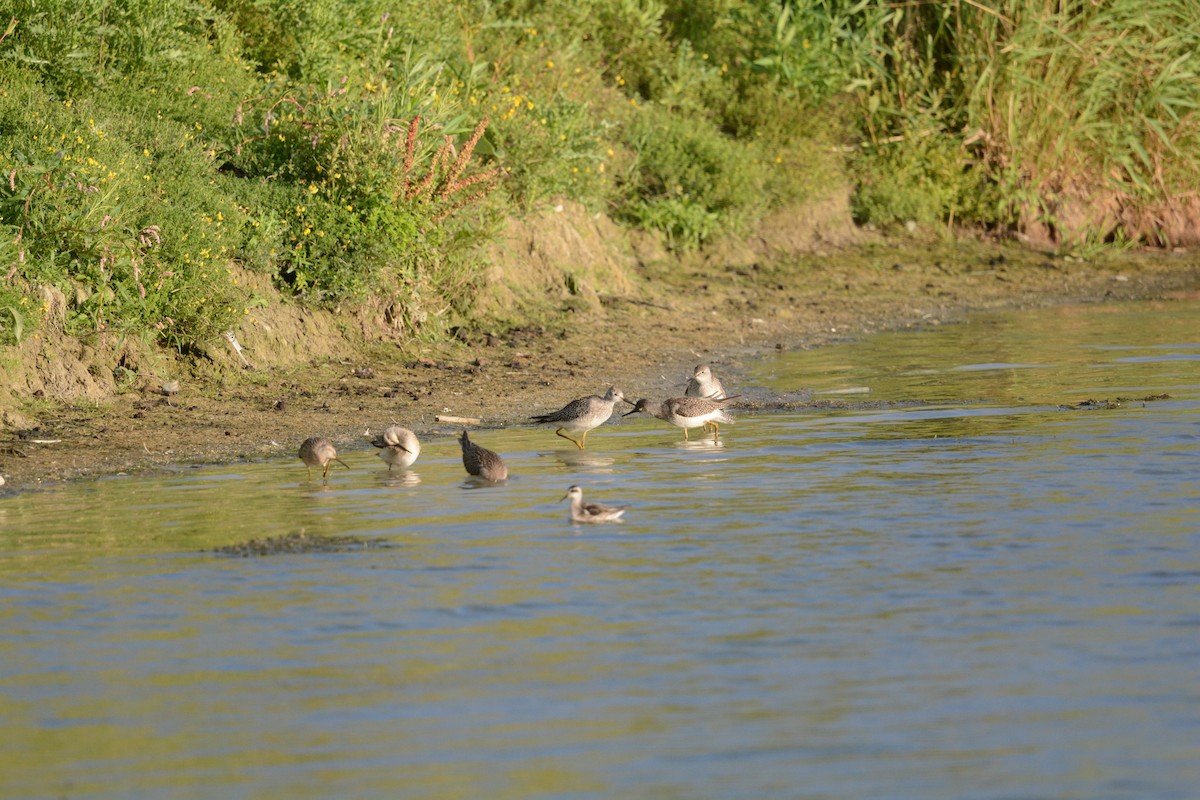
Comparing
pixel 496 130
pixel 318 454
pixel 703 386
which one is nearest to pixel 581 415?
pixel 703 386

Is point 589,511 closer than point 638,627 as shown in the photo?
No

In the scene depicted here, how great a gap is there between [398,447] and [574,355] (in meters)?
4.91

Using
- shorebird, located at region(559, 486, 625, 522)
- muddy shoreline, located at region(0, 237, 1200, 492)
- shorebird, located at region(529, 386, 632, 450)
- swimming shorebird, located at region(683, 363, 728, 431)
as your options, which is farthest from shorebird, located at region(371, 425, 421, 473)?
swimming shorebird, located at region(683, 363, 728, 431)

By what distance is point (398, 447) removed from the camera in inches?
457

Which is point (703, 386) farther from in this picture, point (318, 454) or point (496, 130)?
point (496, 130)

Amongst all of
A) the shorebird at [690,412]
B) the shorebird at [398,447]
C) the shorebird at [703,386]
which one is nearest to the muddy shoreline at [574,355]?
the shorebird at [398,447]

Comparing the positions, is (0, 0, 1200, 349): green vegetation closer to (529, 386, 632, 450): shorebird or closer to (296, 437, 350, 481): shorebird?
(296, 437, 350, 481): shorebird

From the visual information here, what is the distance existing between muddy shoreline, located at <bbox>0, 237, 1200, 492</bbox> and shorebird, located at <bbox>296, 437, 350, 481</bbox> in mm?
834

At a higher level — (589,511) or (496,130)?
(496,130)

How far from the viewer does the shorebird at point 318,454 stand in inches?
446

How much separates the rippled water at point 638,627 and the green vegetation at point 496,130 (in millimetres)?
2933

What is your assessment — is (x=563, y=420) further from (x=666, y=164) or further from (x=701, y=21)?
(x=701, y=21)

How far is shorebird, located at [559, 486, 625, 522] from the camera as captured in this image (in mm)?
9781

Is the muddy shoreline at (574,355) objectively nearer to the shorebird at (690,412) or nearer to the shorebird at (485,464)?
the shorebird at (690,412)
